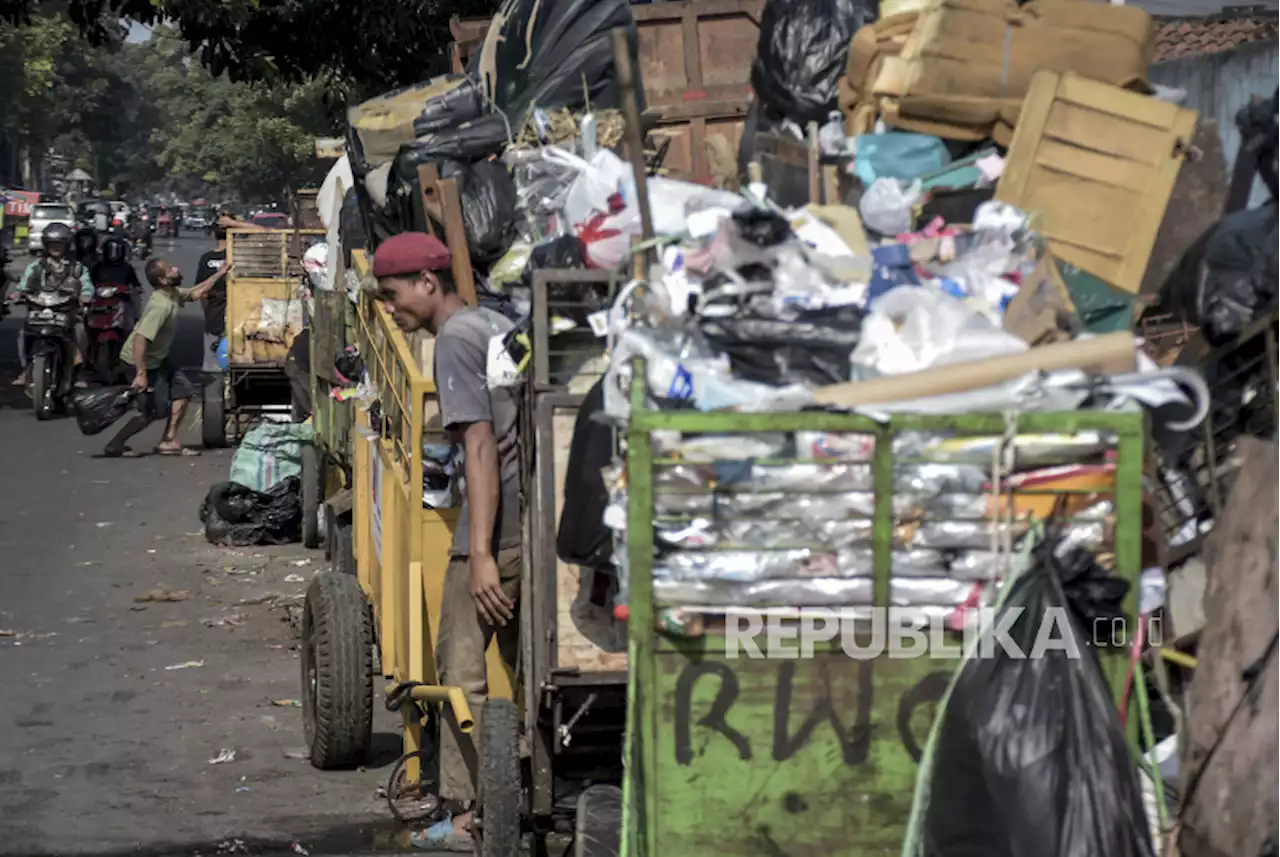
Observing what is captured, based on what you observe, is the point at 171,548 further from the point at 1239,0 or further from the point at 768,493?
the point at 768,493

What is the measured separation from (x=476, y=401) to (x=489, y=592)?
556 millimetres

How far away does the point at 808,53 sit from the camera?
257 inches

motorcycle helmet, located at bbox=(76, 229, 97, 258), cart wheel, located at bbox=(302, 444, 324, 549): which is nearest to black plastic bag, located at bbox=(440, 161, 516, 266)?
cart wheel, located at bbox=(302, 444, 324, 549)

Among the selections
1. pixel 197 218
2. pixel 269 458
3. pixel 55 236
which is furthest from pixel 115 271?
pixel 197 218

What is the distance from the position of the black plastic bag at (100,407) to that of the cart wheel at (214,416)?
25.8 inches

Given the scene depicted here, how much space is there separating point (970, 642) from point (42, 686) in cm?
582

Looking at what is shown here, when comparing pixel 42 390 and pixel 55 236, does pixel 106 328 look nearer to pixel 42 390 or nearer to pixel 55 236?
pixel 42 390

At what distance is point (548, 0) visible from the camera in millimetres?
7500

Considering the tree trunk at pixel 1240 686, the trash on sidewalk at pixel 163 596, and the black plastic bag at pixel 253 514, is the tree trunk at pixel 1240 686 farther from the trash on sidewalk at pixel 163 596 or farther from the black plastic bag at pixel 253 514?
the black plastic bag at pixel 253 514

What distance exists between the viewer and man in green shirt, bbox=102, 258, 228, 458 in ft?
52.0

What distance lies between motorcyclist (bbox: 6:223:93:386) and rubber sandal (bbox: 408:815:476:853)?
12.6m

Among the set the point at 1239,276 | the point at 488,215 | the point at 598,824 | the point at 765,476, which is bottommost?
the point at 598,824

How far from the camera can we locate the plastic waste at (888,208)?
16.8 feet

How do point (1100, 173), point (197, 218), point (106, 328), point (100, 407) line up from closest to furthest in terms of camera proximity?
point (1100, 173)
point (100, 407)
point (106, 328)
point (197, 218)
